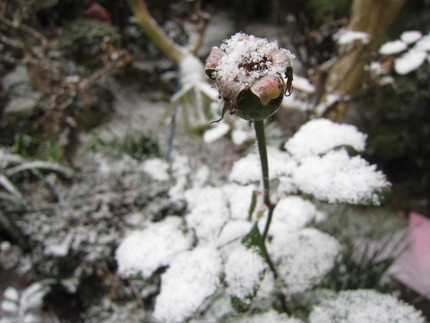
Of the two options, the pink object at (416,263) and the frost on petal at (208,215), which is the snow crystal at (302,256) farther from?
the pink object at (416,263)

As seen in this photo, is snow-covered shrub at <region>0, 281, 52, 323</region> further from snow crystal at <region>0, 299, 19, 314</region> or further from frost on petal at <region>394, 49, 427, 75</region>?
frost on petal at <region>394, 49, 427, 75</region>

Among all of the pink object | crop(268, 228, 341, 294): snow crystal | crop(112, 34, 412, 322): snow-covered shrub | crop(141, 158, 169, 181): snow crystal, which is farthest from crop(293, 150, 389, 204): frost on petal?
→ the pink object

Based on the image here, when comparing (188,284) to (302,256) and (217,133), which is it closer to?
(302,256)

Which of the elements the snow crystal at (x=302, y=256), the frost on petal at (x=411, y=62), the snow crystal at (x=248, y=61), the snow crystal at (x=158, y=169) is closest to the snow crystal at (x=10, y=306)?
the snow crystal at (x=158, y=169)

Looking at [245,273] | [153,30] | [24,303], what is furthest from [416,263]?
[153,30]

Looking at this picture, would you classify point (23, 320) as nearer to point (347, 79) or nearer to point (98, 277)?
point (98, 277)

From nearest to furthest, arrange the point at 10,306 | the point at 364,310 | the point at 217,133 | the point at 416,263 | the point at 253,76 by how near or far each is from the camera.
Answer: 1. the point at 253,76
2. the point at 364,310
3. the point at 217,133
4. the point at 10,306
5. the point at 416,263
